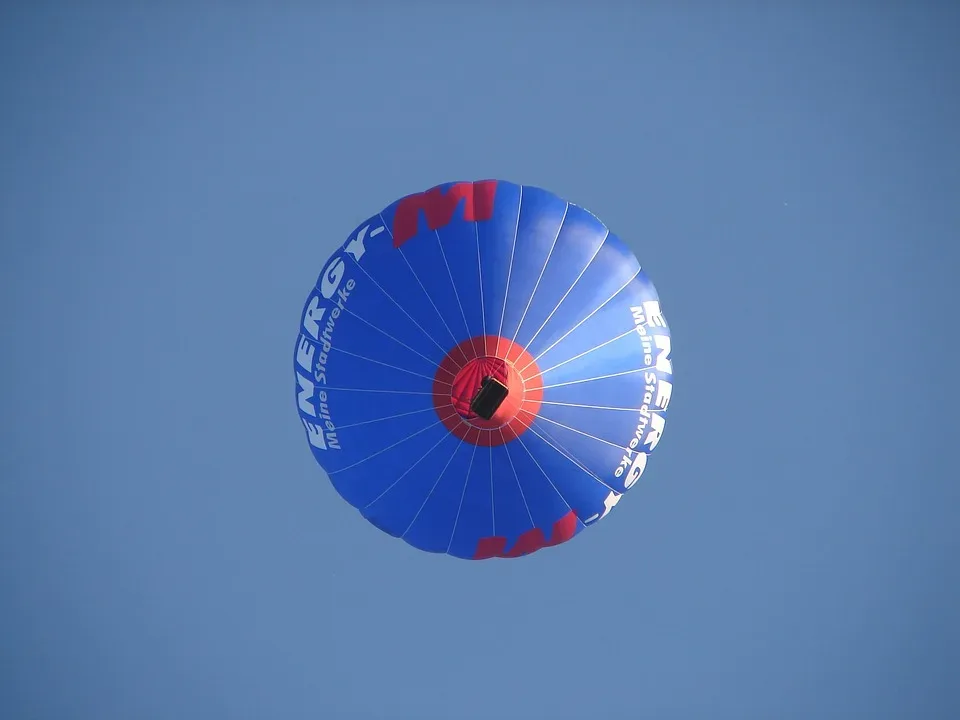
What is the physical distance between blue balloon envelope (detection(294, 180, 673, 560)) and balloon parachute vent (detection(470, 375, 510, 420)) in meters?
0.01

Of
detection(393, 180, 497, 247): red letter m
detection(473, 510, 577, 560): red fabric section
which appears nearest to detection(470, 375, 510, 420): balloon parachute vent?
detection(473, 510, 577, 560): red fabric section

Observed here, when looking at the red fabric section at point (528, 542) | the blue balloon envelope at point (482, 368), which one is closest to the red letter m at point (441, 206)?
the blue balloon envelope at point (482, 368)

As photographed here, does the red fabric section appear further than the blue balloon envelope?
Yes

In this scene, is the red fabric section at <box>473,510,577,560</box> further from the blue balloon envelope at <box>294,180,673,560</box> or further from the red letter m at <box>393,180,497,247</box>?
the red letter m at <box>393,180,497,247</box>

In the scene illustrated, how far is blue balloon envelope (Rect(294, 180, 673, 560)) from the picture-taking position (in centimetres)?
1170

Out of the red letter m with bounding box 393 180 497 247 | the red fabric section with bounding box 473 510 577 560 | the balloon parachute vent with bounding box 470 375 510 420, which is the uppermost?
the red letter m with bounding box 393 180 497 247

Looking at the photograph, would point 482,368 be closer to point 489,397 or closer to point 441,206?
Result: point 489,397

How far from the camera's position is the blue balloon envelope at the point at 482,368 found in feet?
38.4

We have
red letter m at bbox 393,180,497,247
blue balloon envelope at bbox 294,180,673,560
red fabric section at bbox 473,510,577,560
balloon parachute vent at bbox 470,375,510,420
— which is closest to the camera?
balloon parachute vent at bbox 470,375,510,420

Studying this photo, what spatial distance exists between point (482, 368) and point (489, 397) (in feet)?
1.00

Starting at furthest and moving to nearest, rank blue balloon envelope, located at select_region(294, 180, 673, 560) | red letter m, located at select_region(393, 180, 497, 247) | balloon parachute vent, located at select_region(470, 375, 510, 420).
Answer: red letter m, located at select_region(393, 180, 497, 247) < blue balloon envelope, located at select_region(294, 180, 673, 560) < balloon parachute vent, located at select_region(470, 375, 510, 420)

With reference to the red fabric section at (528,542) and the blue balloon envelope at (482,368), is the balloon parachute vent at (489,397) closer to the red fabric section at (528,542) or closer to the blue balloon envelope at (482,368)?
the blue balloon envelope at (482,368)

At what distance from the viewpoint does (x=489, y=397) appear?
11367 millimetres
